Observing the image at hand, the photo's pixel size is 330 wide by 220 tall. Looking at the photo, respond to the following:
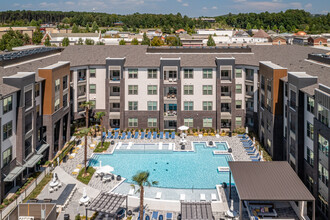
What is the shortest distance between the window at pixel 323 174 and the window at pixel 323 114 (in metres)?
3.84

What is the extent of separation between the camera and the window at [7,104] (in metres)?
29.9

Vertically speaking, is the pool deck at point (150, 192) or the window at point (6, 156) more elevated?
the window at point (6, 156)

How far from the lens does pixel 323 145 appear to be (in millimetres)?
26062

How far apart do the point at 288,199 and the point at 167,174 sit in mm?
16255

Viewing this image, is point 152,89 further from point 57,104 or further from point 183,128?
point 57,104

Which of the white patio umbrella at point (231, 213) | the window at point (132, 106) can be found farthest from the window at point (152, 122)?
the white patio umbrella at point (231, 213)

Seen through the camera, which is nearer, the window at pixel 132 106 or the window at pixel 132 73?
the window at pixel 132 73

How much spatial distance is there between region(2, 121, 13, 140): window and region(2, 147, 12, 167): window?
4.65ft

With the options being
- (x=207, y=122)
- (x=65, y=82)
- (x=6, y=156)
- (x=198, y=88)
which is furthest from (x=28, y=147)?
(x=207, y=122)

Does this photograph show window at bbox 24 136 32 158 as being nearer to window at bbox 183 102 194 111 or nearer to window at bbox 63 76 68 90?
window at bbox 63 76 68 90

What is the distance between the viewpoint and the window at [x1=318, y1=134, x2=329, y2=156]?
2530 cm

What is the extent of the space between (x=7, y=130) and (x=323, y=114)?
29.8m

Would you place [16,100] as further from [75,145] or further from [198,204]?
[198,204]

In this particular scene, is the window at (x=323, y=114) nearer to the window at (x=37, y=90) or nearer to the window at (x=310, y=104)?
the window at (x=310, y=104)
